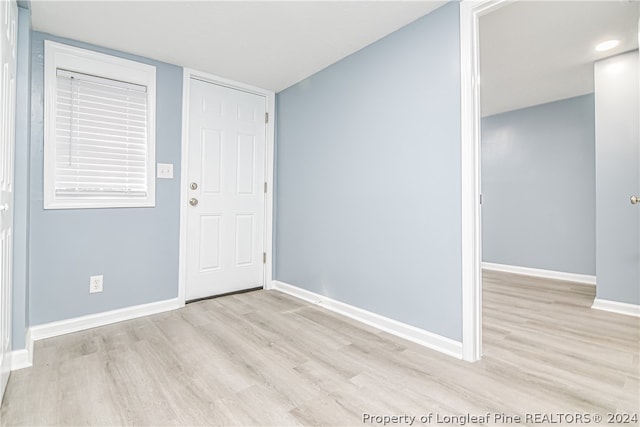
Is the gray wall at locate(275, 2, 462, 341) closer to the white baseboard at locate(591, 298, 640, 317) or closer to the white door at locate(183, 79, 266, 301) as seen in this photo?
the white door at locate(183, 79, 266, 301)

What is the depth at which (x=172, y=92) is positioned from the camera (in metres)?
2.89

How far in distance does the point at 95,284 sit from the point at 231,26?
7.22 feet

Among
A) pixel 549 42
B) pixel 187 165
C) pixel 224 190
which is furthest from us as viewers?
pixel 224 190

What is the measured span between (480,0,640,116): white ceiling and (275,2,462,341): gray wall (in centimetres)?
74

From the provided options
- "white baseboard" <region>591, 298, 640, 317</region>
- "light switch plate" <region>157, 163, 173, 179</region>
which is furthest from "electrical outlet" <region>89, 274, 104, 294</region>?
"white baseboard" <region>591, 298, 640, 317</region>

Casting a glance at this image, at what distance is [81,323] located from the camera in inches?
96.7

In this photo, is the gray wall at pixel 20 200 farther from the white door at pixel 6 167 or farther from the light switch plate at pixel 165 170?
the light switch plate at pixel 165 170

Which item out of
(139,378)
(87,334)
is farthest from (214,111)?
(139,378)

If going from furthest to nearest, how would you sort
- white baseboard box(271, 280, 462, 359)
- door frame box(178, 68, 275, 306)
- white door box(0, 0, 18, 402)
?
door frame box(178, 68, 275, 306), white baseboard box(271, 280, 462, 359), white door box(0, 0, 18, 402)

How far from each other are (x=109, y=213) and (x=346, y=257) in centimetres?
196

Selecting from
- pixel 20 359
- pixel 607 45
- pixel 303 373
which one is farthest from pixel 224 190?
pixel 607 45

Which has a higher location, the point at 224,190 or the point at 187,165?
the point at 187,165

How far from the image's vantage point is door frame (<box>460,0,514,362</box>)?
1930 mm

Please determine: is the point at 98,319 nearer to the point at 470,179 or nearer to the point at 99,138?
the point at 99,138
